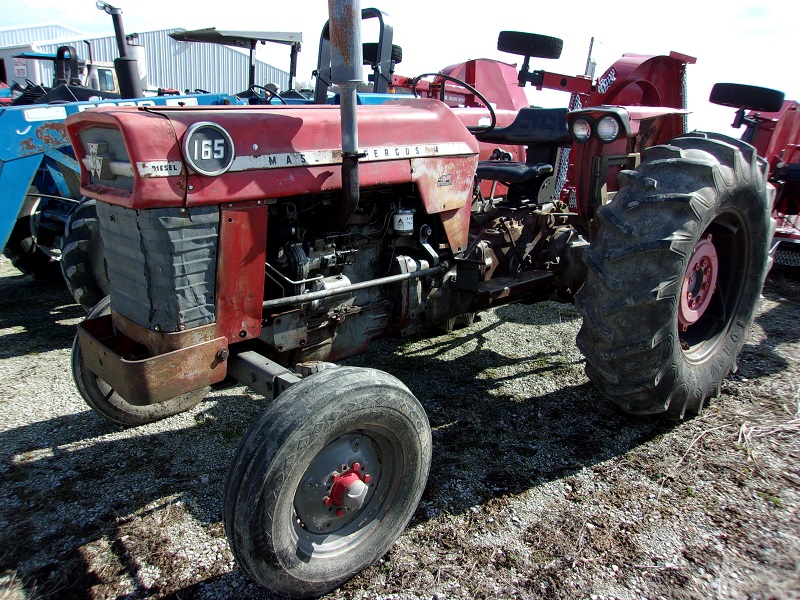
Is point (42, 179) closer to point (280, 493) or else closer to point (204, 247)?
point (204, 247)

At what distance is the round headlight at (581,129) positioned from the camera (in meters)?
3.27

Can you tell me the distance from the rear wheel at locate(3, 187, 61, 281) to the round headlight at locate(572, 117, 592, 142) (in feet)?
15.1

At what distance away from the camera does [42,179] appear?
5734 millimetres

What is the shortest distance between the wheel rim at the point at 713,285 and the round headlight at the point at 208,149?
2.25 meters

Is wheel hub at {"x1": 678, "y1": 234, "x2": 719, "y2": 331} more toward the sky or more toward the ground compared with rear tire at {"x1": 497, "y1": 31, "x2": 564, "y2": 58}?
more toward the ground

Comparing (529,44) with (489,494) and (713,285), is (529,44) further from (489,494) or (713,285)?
(489,494)

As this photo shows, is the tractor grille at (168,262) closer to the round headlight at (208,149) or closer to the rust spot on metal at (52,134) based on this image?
the round headlight at (208,149)

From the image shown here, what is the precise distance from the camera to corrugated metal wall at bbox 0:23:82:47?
29.6 m

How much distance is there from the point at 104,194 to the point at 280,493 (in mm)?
1261

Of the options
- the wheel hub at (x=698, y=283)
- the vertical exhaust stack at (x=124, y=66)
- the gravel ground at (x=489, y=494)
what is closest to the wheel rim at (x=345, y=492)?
the gravel ground at (x=489, y=494)

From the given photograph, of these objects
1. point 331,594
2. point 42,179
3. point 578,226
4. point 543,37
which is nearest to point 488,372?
point 578,226

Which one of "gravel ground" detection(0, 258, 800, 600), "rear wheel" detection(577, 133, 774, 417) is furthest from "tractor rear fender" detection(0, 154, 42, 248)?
"rear wheel" detection(577, 133, 774, 417)

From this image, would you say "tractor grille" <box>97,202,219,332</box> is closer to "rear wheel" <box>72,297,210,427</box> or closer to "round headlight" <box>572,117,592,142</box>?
"rear wheel" <box>72,297,210,427</box>

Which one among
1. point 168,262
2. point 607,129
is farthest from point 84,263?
point 607,129
